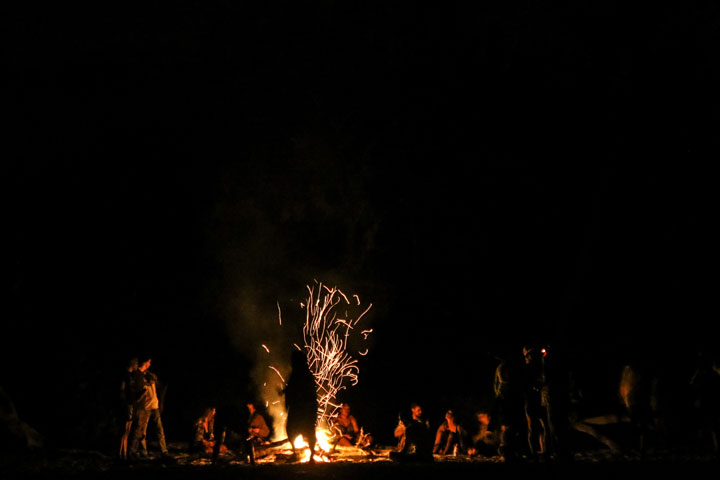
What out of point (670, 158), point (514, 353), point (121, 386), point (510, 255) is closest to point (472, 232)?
point (510, 255)

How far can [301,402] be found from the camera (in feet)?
37.9

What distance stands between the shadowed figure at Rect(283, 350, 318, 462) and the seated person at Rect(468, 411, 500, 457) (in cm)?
376

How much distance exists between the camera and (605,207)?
2400 centimetres

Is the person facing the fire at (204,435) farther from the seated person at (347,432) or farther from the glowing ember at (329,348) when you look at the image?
the seated person at (347,432)

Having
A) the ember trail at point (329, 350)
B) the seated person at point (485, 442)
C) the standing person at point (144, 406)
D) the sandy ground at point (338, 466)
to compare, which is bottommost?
the sandy ground at point (338, 466)

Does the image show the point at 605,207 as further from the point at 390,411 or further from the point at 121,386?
the point at 121,386

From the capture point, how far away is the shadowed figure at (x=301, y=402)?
11.5m

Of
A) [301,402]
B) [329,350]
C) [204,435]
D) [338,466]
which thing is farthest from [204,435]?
[329,350]

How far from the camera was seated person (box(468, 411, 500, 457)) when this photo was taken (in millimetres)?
13367

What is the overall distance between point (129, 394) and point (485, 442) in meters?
7.00

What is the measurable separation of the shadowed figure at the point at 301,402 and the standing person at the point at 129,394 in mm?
2791

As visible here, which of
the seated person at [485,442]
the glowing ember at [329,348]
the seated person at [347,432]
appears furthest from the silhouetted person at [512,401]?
the glowing ember at [329,348]

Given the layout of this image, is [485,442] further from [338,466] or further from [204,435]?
[204,435]

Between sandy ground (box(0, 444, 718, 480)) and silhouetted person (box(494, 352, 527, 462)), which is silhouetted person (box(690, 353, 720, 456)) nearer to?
sandy ground (box(0, 444, 718, 480))
